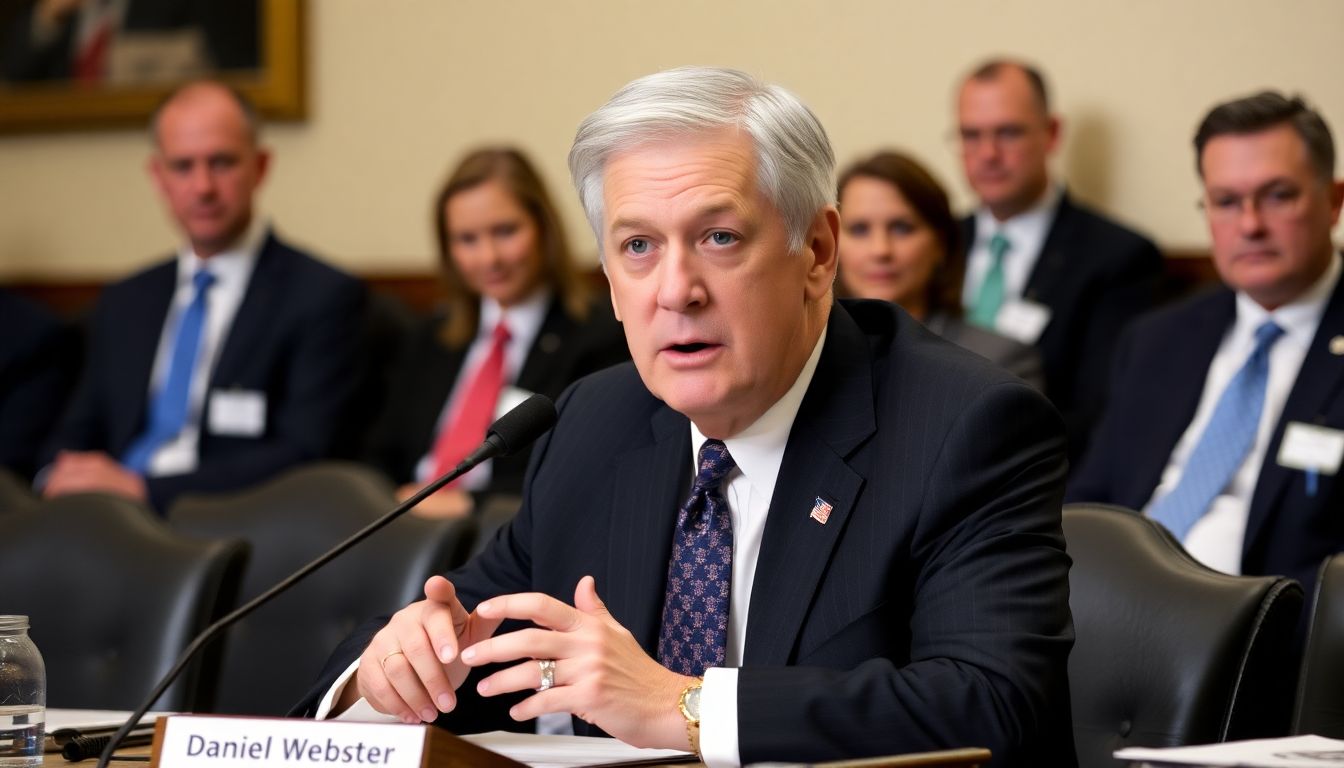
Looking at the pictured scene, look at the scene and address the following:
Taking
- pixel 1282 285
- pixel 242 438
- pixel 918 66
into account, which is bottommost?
pixel 242 438

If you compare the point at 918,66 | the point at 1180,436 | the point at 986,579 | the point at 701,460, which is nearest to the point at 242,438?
the point at 918,66

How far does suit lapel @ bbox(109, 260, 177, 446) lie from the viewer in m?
5.27

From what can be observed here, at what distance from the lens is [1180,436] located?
3.85m

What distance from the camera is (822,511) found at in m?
2.03

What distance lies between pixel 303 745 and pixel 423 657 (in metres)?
0.32

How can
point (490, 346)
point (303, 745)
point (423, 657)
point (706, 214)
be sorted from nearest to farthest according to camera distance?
1. point (303, 745)
2. point (423, 657)
3. point (706, 214)
4. point (490, 346)

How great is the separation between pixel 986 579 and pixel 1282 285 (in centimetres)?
216

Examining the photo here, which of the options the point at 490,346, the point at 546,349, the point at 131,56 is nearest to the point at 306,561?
the point at 546,349

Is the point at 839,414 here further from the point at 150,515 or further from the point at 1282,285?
the point at 1282,285

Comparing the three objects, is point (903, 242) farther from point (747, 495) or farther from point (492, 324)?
point (747, 495)

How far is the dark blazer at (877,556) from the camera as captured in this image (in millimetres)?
1764

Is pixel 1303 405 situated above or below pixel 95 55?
below

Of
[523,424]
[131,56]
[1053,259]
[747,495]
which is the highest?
[131,56]

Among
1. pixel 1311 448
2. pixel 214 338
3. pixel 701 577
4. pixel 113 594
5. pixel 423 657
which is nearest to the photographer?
pixel 423 657
